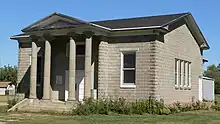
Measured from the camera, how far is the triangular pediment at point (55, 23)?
77.1ft

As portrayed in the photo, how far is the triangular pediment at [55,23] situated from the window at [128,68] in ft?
11.5

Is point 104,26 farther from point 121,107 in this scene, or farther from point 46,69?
point 121,107

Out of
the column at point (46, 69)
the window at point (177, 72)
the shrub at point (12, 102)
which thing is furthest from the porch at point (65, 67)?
the window at point (177, 72)

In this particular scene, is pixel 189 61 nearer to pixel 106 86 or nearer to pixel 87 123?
pixel 106 86

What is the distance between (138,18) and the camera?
27812 mm

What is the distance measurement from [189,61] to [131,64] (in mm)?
6157

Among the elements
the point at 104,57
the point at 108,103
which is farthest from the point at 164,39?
→ the point at 108,103

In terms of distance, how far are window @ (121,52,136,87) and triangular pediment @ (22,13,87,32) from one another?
3501 mm

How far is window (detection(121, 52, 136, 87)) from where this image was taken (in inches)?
935

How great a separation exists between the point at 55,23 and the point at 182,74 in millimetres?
9260

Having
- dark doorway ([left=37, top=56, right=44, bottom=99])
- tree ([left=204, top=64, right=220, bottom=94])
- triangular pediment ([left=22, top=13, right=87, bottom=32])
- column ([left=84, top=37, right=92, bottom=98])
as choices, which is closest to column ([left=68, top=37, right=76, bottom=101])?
column ([left=84, top=37, right=92, bottom=98])

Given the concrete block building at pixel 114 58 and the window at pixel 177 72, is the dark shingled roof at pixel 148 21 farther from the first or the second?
the window at pixel 177 72

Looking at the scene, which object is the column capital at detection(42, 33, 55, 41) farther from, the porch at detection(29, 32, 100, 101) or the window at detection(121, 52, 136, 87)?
the window at detection(121, 52, 136, 87)

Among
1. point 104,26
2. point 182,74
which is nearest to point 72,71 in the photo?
point 104,26
